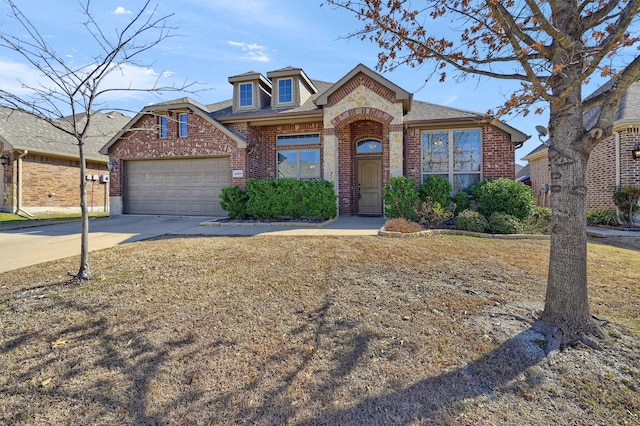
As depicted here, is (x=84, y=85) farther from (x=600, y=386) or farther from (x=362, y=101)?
(x=362, y=101)

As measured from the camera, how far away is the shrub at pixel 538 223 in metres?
7.71

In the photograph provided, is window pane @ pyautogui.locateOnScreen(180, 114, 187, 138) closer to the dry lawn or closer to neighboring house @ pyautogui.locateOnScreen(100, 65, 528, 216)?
neighboring house @ pyautogui.locateOnScreen(100, 65, 528, 216)

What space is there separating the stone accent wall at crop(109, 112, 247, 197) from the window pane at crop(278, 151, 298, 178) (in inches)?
59.7

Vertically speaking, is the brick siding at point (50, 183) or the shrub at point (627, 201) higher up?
the brick siding at point (50, 183)

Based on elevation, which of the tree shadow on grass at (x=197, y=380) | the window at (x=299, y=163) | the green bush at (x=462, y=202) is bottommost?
the tree shadow on grass at (x=197, y=380)

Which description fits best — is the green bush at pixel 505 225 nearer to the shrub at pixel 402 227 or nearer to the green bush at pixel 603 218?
the shrub at pixel 402 227

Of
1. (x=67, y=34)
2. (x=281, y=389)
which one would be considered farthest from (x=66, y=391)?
(x=67, y=34)

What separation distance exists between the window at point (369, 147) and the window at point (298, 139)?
158cm

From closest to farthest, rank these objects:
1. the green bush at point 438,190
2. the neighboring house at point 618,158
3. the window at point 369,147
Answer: the green bush at point 438,190 < the neighboring house at point 618,158 < the window at point 369,147

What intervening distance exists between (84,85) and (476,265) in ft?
20.1

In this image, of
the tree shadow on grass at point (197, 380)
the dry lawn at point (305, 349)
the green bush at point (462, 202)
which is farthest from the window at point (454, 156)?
the tree shadow on grass at point (197, 380)

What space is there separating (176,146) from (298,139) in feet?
15.0

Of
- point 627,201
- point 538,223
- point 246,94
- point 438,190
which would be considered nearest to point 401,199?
point 438,190

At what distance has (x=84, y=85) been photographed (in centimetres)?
423
